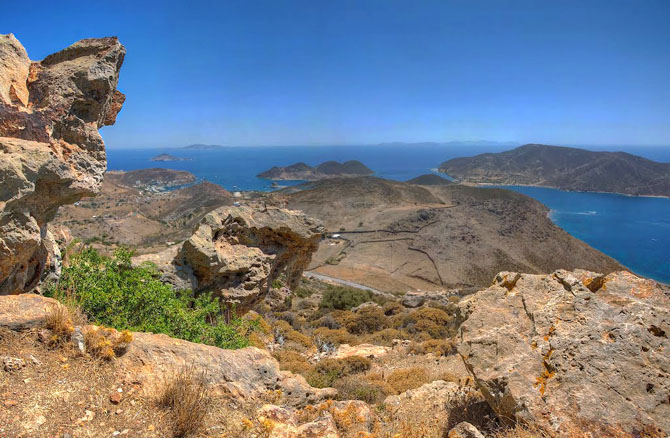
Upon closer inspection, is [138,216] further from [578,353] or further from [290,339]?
[578,353]

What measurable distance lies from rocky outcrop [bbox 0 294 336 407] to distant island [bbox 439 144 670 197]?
6530 inches

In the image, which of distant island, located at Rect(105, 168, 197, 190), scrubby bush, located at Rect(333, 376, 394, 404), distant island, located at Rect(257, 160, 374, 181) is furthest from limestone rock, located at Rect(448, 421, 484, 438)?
distant island, located at Rect(257, 160, 374, 181)

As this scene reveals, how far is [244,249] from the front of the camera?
9984 millimetres

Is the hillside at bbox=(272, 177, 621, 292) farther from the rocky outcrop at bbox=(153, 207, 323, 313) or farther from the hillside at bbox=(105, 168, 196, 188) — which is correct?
the hillside at bbox=(105, 168, 196, 188)

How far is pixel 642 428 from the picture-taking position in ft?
11.7

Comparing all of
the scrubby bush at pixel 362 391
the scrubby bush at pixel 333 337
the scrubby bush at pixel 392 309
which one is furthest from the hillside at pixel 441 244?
the scrubby bush at pixel 362 391

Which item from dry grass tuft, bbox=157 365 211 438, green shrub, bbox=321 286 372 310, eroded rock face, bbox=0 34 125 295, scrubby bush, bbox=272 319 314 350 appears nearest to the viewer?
dry grass tuft, bbox=157 365 211 438

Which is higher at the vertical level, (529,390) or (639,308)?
(639,308)

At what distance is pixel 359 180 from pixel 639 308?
85.3 m

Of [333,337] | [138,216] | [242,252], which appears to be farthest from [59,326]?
[138,216]

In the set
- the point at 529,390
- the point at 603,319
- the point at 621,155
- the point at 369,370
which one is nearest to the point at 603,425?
the point at 529,390

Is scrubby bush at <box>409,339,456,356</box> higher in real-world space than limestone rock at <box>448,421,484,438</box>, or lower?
lower

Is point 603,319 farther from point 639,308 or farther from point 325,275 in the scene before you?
point 325,275

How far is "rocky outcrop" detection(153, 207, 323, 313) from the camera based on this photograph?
8438 mm
